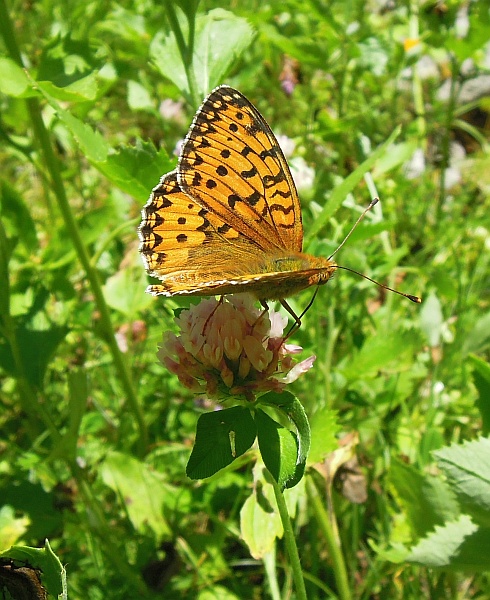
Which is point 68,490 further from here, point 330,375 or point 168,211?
point 168,211

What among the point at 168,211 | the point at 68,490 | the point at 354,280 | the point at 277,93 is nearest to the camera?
the point at 168,211

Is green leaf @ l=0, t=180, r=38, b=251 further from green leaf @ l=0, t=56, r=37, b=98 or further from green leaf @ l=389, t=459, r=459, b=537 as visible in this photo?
green leaf @ l=389, t=459, r=459, b=537

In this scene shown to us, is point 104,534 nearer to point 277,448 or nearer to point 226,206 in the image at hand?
point 277,448

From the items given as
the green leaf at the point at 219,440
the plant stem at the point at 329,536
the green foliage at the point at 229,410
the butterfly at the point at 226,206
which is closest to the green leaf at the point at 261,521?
the green foliage at the point at 229,410

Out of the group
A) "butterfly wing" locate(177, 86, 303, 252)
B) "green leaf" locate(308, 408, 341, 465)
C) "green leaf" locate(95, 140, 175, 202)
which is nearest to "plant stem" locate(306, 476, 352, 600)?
"green leaf" locate(308, 408, 341, 465)

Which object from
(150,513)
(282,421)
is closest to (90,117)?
(150,513)
